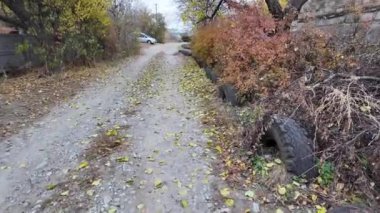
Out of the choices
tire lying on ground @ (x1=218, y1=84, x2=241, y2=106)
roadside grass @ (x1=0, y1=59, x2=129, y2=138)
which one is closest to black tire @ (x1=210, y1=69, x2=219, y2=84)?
tire lying on ground @ (x1=218, y1=84, x2=241, y2=106)

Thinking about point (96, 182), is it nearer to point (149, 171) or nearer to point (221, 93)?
point (149, 171)

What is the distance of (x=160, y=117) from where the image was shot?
6395 mm

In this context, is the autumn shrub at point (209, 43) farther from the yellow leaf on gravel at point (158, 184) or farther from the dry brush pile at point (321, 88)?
the yellow leaf on gravel at point (158, 184)

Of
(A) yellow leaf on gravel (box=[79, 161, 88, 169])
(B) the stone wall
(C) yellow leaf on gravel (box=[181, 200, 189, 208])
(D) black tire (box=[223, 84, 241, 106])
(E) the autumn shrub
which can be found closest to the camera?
(C) yellow leaf on gravel (box=[181, 200, 189, 208])

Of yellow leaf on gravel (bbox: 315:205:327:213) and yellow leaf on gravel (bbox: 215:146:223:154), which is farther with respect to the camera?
yellow leaf on gravel (bbox: 215:146:223:154)

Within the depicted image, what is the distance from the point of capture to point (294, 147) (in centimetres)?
382

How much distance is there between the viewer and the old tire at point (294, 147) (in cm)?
376

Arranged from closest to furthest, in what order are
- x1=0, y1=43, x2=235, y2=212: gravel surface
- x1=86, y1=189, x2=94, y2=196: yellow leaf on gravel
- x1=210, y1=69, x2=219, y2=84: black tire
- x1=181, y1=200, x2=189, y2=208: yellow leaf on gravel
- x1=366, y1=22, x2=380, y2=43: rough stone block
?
x1=181, y1=200, x2=189, y2=208: yellow leaf on gravel, x1=0, y1=43, x2=235, y2=212: gravel surface, x1=86, y1=189, x2=94, y2=196: yellow leaf on gravel, x1=366, y1=22, x2=380, y2=43: rough stone block, x1=210, y1=69, x2=219, y2=84: black tire

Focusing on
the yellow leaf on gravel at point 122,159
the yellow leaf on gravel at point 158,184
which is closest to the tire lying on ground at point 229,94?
the yellow leaf on gravel at point 122,159

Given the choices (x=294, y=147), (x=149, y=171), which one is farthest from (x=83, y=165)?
(x=294, y=147)

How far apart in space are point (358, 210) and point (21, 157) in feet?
14.4

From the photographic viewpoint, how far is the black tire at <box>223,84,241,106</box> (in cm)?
624

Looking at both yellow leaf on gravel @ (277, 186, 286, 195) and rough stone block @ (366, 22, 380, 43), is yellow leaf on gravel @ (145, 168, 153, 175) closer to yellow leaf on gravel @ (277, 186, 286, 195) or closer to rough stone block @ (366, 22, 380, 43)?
yellow leaf on gravel @ (277, 186, 286, 195)

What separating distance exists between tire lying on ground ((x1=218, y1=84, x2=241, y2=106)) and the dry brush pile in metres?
0.14
